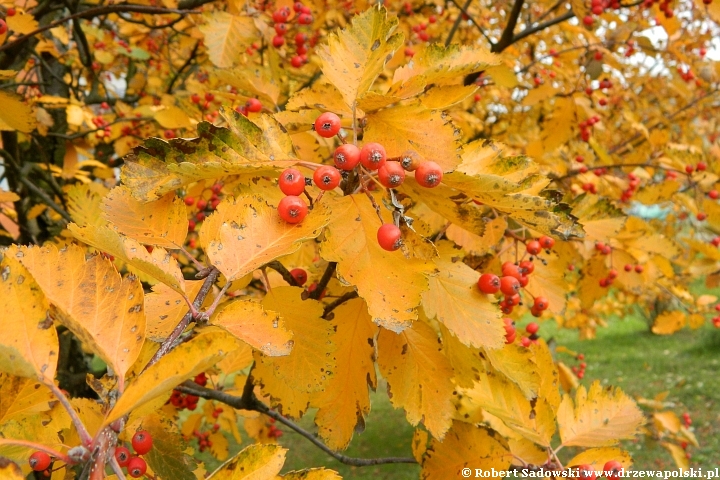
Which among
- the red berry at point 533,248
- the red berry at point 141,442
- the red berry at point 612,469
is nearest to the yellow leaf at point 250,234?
the red berry at point 141,442

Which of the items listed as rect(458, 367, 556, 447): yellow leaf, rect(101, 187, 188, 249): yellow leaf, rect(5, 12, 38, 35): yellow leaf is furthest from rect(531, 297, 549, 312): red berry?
rect(5, 12, 38, 35): yellow leaf

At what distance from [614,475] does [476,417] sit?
96 centimetres

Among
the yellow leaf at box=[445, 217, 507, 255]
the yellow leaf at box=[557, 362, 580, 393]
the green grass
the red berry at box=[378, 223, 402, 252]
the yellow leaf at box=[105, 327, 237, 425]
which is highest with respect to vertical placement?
the yellow leaf at box=[105, 327, 237, 425]

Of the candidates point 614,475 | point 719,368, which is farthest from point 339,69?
point 719,368

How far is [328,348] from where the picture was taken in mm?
1342

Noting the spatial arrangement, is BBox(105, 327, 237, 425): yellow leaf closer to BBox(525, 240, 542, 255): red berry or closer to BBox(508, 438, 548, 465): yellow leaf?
BBox(508, 438, 548, 465): yellow leaf

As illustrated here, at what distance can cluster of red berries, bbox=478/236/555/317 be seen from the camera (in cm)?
146

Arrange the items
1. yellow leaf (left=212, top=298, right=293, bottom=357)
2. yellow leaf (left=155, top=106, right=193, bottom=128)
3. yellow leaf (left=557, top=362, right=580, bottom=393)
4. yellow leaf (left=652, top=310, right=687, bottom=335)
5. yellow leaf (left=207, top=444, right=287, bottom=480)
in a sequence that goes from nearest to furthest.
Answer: yellow leaf (left=207, top=444, right=287, bottom=480), yellow leaf (left=212, top=298, right=293, bottom=357), yellow leaf (left=155, top=106, right=193, bottom=128), yellow leaf (left=557, top=362, right=580, bottom=393), yellow leaf (left=652, top=310, right=687, bottom=335)

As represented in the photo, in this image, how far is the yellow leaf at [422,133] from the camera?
4.04 feet

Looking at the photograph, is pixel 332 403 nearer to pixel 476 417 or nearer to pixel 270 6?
pixel 476 417

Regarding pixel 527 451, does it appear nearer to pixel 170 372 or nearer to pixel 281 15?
pixel 170 372

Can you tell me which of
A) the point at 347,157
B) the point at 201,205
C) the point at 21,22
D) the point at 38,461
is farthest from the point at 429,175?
the point at 21,22

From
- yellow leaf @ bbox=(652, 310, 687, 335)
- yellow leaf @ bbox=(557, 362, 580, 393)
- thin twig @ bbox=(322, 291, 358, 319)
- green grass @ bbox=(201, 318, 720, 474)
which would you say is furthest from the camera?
green grass @ bbox=(201, 318, 720, 474)

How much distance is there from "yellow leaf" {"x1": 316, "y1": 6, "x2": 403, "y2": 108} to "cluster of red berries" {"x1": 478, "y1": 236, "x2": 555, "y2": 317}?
0.62 metres
